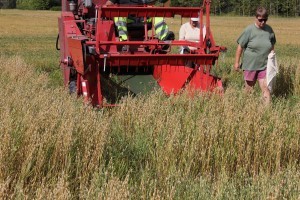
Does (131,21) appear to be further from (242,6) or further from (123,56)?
(242,6)

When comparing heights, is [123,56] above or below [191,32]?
below

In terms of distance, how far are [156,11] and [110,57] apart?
93 cm

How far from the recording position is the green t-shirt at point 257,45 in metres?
7.32

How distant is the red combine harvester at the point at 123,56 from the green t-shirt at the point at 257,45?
0.43 metres

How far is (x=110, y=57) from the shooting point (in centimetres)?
666

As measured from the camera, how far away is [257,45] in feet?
24.0

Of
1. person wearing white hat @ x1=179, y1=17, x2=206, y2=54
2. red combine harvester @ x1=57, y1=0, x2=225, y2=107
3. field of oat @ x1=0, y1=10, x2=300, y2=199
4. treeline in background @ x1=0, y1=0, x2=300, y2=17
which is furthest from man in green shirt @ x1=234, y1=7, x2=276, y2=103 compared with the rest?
treeline in background @ x1=0, y1=0, x2=300, y2=17

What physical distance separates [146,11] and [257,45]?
166cm

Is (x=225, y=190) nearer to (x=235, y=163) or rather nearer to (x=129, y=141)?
(x=235, y=163)

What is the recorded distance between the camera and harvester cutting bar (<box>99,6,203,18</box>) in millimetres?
6734

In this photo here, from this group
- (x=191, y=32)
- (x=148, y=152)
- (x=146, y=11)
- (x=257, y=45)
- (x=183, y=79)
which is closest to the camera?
(x=148, y=152)

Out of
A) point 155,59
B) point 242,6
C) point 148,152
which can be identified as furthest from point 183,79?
point 242,6

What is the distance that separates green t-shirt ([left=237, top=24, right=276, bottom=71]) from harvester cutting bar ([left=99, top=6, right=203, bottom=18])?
2.58 ft

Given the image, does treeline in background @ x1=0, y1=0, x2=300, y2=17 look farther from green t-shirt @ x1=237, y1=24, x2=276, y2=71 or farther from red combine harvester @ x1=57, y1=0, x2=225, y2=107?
green t-shirt @ x1=237, y1=24, x2=276, y2=71
